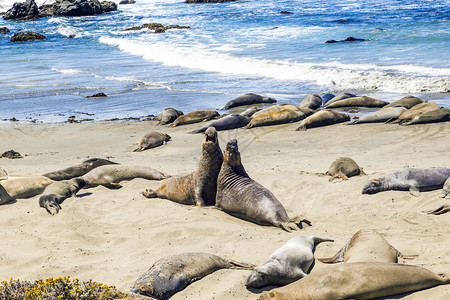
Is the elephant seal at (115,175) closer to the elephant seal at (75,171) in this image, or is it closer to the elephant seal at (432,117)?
the elephant seal at (75,171)

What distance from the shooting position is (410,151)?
1001cm

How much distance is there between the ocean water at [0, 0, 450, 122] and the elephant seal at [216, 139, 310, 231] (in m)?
8.13

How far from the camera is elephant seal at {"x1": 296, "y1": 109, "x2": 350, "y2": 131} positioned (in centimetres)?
1261

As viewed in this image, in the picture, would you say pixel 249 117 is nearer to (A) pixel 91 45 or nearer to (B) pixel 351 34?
(B) pixel 351 34

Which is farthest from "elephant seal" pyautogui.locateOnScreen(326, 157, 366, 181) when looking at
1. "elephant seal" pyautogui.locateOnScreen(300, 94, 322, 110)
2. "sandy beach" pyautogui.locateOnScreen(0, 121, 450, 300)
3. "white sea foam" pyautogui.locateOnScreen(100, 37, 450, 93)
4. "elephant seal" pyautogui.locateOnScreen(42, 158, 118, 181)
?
"white sea foam" pyautogui.locateOnScreen(100, 37, 450, 93)

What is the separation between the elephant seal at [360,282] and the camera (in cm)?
402

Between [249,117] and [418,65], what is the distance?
8.83m

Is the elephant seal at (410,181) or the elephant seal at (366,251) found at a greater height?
the elephant seal at (366,251)

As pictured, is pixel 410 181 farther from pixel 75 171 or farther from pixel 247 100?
pixel 247 100

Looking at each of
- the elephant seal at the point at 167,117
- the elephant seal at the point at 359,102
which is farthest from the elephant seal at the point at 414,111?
the elephant seal at the point at 167,117

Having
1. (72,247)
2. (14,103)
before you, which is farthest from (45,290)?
(14,103)

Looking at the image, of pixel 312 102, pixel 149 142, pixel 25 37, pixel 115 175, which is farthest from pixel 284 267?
pixel 25 37

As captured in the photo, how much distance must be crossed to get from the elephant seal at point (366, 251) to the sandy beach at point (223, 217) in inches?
6.6

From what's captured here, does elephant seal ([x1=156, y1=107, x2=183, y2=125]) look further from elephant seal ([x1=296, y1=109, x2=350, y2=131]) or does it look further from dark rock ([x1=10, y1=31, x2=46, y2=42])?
dark rock ([x1=10, y1=31, x2=46, y2=42])
